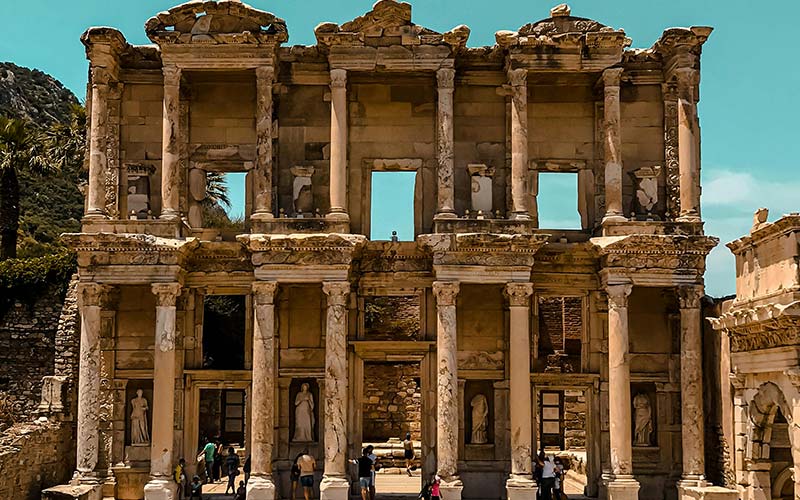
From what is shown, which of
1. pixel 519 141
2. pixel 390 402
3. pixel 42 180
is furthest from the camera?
pixel 42 180

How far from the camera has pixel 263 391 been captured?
70.7 ft

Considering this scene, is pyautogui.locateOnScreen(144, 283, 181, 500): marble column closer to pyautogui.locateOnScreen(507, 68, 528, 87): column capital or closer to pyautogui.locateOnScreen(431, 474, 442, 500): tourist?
pyautogui.locateOnScreen(431, 474, 442, 500): tourist

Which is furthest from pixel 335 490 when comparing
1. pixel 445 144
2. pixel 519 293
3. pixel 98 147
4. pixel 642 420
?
pixel 98 147

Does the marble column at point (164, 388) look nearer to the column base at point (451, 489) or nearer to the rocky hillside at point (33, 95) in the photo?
the column base at point (451, 489)

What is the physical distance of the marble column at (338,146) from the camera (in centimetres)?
2211

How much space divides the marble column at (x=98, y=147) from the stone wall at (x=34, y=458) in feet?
15.8

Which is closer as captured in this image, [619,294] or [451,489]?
[451,489]

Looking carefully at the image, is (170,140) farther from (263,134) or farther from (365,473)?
(365,473)

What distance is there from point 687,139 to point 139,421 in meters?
13.1

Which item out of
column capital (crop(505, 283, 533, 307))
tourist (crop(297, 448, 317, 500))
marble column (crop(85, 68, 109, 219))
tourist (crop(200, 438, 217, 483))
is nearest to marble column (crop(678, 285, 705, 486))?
column capital (crop(505, 283, 533, 307))

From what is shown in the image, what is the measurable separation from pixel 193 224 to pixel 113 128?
2689 mm

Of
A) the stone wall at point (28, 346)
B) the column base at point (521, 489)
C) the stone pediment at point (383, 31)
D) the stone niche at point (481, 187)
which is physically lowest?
the column base at point (521, 489)

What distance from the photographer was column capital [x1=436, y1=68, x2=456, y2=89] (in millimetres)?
22406

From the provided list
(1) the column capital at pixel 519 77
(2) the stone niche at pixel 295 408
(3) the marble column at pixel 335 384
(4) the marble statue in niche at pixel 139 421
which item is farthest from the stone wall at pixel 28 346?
(1) the column capital at pixel 519 77
